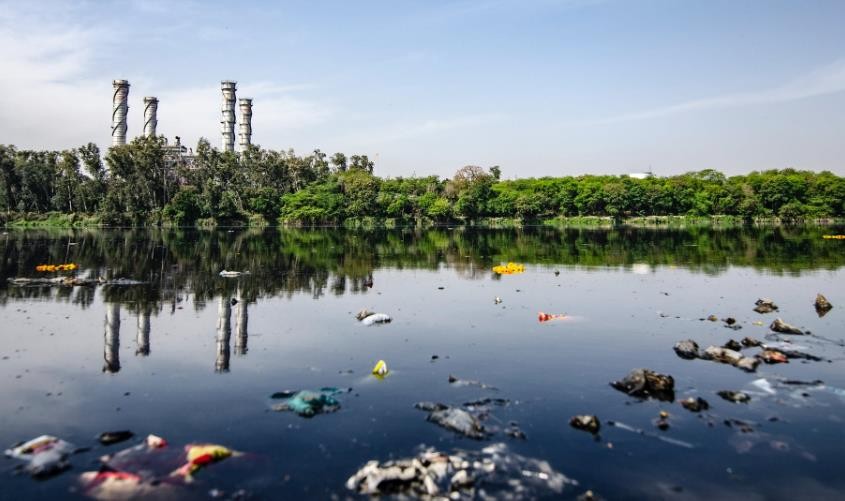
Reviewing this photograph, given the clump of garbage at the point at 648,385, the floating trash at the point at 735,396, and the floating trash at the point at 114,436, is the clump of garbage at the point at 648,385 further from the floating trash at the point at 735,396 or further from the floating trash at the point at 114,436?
the floating trash at the point at 114,436

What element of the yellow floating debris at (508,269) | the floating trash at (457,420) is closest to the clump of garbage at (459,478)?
the floating trash at (457,420)

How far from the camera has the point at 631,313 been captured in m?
23.1

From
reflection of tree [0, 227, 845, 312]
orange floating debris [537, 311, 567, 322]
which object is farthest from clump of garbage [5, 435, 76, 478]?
orange floating debris [537, 311, 567, 322]

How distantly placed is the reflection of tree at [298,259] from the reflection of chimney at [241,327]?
1.44m

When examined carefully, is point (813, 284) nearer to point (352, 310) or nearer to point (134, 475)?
point (352, 310)

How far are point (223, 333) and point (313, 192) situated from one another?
282 feet

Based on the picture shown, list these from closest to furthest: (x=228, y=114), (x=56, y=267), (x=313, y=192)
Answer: (x=56, y=267), (x=313, y=192), (x=228, y=114)

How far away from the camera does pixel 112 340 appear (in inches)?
740

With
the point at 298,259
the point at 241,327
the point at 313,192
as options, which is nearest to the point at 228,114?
the point at 313,192

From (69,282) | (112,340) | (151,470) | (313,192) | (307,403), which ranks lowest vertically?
(151,470)

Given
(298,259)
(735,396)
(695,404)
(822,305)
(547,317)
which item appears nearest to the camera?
(695,404)

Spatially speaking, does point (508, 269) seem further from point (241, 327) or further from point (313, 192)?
point (313, 192)

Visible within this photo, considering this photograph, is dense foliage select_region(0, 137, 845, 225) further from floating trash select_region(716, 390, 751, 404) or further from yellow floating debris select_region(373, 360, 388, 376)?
floating trash select_region(716, 390, 751, 404)

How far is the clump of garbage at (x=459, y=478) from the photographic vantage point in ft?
30.9
